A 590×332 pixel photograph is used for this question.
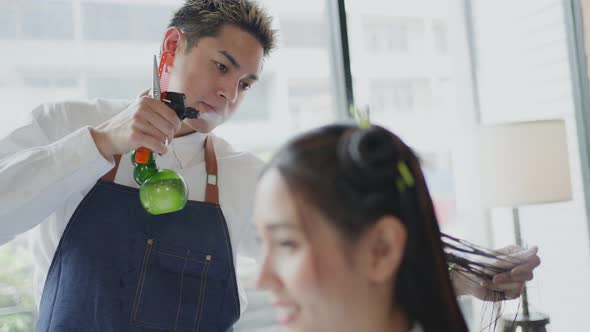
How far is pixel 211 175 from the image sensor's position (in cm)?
166

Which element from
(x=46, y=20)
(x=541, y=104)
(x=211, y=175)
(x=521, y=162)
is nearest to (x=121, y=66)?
(x=46, y=20)

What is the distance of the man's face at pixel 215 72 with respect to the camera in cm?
156

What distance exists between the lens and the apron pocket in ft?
4.92

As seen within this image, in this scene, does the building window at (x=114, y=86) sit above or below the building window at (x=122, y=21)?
below

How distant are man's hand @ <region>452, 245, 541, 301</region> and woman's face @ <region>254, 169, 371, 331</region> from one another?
453 mm

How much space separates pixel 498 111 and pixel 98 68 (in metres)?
2.27

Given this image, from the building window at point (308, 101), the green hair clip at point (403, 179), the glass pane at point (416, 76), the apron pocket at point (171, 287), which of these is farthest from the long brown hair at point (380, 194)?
the glass pane at point (416, 76)

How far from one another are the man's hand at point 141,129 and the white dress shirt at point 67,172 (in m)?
0.04

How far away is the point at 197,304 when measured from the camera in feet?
5.10

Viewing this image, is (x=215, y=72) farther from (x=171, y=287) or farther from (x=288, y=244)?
(x=288, y=244)

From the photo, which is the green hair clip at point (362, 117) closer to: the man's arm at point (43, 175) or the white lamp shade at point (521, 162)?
the man's arm at point (43, 175)

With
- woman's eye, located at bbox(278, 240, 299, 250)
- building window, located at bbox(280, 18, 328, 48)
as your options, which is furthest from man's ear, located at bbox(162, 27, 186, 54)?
building window, located at bbox(280, 18, 328, 48)

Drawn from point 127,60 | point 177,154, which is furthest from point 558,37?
point 177,154

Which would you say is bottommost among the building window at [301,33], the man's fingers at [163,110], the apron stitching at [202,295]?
the apron stitching at [202,295]
